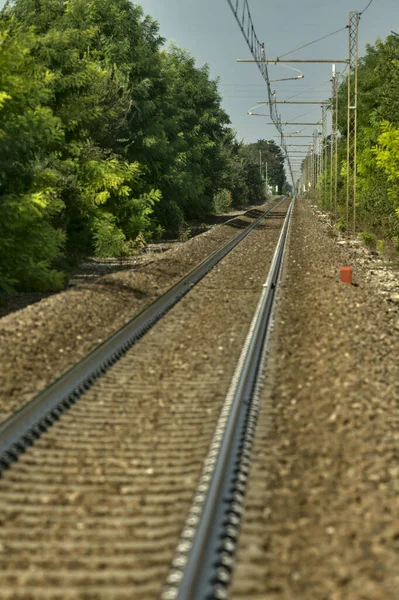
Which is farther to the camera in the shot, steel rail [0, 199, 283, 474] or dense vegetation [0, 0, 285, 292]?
dense vegetation [0, 0, 285, 292]

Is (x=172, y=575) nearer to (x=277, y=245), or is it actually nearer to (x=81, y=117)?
(x=81, y=117)

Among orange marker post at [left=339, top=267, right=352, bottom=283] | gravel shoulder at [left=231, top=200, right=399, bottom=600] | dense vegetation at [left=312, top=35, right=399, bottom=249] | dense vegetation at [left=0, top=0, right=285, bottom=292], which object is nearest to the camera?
gravel shoulder at [left=231, top=200, right=399, bottom=600]

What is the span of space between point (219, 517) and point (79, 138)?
62.7ft

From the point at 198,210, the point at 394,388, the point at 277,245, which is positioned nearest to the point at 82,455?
the point at 394,388

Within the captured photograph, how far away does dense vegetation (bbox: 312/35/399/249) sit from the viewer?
2267 centimetres

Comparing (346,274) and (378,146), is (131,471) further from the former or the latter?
(378,146)

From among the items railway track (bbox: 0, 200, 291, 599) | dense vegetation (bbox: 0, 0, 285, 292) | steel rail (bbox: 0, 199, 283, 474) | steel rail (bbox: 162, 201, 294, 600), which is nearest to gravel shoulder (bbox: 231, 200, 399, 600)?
steel rail (bbox: 162, 201, 294, 600)

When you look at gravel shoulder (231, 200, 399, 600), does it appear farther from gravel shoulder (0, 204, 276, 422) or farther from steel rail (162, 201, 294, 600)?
gravel shoulder (0, 204, 276, 422)

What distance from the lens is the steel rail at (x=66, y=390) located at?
6075mm

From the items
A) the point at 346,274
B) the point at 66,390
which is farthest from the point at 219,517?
the point at 346,274

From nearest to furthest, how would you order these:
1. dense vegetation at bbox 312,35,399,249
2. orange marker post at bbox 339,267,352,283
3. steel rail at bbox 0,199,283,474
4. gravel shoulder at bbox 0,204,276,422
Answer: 1. steel rail at bbox 0,199,283,474
2. gravel shoulder at bbox 0,204,276,422
3. orange marker post at bbox 339,267,352,283
4. dense vegetation at bbox 312,35,399,249

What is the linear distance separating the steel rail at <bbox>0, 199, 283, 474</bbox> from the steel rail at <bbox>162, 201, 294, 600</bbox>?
1.60 meters

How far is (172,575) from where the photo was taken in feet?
12.9

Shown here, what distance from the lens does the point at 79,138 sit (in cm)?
2225
